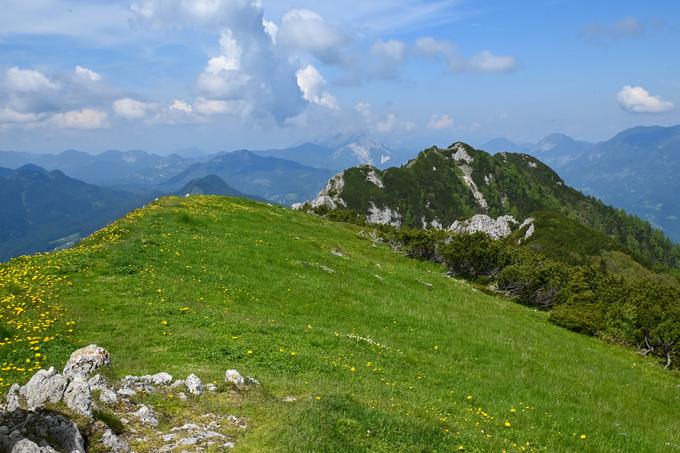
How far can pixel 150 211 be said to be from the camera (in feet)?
140

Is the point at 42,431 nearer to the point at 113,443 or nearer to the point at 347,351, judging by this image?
the point at 113,443

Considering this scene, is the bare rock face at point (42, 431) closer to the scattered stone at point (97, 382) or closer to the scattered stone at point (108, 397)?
the scattered stone at point (108, 397)

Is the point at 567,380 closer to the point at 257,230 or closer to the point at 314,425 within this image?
the point at 314,425

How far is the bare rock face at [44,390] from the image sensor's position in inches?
401

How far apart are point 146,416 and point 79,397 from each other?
4.89 feet

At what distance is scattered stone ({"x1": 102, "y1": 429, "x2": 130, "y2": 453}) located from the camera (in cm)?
902

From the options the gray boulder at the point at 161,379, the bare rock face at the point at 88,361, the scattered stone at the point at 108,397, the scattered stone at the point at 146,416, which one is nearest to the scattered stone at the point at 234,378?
the gray boulder at the point at 161,379

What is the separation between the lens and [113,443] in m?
9.12

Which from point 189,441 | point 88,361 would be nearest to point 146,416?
point 189,441

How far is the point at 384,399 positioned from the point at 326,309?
1253 centimetres

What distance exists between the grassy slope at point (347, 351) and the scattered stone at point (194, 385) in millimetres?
963

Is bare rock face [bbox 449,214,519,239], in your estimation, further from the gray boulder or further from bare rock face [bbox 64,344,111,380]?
bare rock face [bbox 64,344,111,380]

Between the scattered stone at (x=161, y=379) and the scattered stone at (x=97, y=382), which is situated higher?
the scattered stone at (x=97, y=382)

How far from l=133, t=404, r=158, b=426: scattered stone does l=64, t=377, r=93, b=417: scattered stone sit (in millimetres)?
1098
